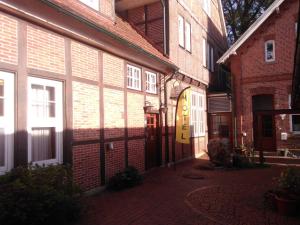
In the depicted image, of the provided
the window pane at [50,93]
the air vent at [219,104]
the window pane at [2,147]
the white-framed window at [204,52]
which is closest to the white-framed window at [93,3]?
the window pane at [50,93]

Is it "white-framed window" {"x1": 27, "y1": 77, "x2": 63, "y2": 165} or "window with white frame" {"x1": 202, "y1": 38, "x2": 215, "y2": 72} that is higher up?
"window with white frame" {"x1": 202, "y1": 38, "x2": 215, "y2": 72}

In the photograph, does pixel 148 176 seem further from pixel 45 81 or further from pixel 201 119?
pixel 201 119

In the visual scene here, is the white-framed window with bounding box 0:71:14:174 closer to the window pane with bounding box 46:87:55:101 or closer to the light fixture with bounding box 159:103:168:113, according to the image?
the window pane with bounding box 46:87:55:101

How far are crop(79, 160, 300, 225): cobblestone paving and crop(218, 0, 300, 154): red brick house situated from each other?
6110 millimetres

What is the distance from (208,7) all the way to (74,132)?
15.0 m

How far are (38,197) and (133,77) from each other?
6.07m

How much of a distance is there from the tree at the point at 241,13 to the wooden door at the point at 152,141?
64.0 ft

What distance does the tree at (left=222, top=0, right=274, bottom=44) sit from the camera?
2686 centimetres

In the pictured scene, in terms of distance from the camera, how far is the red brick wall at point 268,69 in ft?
50.2

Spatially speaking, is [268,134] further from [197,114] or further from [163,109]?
[163,109]

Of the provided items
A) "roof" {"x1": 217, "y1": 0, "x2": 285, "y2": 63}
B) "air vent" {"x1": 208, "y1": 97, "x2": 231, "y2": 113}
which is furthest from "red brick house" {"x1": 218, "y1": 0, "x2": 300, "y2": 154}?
"air vent" {"x1": 208, "y1": 97, "x2": 231, "y2": 113}

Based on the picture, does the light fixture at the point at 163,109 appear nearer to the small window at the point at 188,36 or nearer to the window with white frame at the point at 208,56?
the small window at the point at 188,36

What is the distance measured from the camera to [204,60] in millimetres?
17750

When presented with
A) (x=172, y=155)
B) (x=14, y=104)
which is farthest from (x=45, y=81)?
Result: (x=172, y=155)
